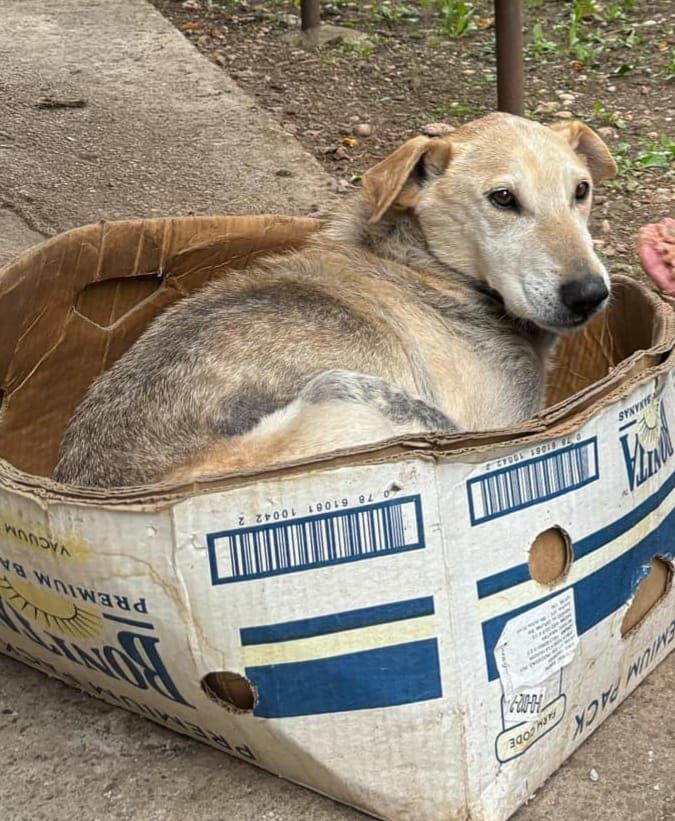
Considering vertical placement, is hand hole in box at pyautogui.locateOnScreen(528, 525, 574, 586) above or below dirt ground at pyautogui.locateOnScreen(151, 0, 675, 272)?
below

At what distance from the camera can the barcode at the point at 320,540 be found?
7.41 feet

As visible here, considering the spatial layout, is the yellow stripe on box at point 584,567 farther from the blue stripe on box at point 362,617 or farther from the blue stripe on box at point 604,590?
the blue stripe on box at point 362,617

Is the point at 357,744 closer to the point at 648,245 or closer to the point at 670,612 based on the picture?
the point at 670,612

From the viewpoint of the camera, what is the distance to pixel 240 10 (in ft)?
28.7

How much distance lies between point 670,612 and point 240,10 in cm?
696

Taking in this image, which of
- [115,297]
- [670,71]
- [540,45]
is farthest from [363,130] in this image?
[115,297]

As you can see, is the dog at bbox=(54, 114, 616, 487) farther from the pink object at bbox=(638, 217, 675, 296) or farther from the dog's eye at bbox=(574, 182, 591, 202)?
the pink object at bbox=(638, 217, 675, 296)

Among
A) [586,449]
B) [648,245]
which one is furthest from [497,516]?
[648,245]

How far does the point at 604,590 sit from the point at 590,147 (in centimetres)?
176

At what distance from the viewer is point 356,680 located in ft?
7.59

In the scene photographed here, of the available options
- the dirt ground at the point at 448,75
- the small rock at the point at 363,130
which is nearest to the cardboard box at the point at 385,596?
the dirt ground at the point at 448,75

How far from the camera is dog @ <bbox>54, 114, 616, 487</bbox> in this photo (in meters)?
2.94

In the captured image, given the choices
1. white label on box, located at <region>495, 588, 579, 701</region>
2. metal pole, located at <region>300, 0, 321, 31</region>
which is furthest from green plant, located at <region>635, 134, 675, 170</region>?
white label on box, located at <region>495, 588, 579, 701</region>

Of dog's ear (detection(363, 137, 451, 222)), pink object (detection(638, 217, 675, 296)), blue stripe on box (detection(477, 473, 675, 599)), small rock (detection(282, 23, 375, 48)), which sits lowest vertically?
blue stripe on box (detection(477, 473, 675, 599))
